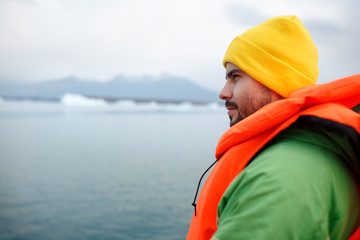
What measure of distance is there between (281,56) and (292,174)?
0.70 metres

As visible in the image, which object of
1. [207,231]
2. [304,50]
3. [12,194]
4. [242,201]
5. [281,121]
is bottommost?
[12,194]

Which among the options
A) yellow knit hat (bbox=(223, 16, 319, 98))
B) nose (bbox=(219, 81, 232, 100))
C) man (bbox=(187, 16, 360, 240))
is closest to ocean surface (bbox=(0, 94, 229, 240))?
nose (bbox=(219, 81, 232, 100))

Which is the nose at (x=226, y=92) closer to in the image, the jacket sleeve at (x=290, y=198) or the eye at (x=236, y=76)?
the eye at (x=236, y=76)

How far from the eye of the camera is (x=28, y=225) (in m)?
4.50

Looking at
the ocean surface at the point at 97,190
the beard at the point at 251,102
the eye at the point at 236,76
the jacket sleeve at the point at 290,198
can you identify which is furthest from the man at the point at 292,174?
the ocean surface at the point at 97,190

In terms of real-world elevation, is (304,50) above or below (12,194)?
above

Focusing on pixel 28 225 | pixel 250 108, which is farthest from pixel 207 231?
pixel 28 225

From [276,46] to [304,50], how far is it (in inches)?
4.6

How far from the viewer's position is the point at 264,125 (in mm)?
988

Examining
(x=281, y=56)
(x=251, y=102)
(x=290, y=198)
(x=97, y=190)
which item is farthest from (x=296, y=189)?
(x=97, y=190)

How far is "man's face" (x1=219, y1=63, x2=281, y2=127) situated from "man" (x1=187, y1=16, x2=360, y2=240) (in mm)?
234

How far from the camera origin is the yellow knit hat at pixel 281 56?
133 centimetres

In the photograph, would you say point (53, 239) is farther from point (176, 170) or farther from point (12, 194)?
point (176, 170)

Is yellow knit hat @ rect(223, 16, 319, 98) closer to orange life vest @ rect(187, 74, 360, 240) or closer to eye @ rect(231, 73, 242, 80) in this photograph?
eye @ rect(231, 73, 242, 80)
